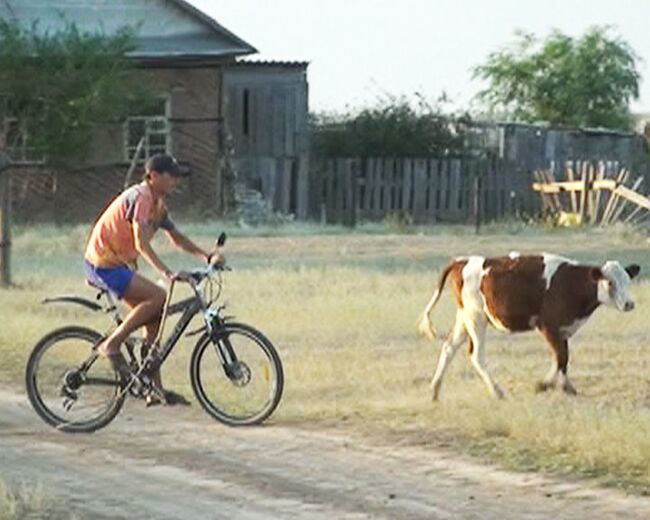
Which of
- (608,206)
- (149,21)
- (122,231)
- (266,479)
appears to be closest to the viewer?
(266,479)

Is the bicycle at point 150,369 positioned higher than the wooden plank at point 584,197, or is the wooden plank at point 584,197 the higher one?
the bicycle at point 150,369

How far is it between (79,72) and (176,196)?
15.4 ft

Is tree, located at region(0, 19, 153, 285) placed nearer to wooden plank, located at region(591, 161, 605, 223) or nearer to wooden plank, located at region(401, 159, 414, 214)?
wooden plank, located at region(401, 159, 414, 214)

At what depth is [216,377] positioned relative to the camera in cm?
1603

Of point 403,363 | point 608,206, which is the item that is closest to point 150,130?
point 608,206

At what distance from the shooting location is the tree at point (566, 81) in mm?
76250

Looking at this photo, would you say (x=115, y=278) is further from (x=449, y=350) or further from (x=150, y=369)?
(x=449, y=350)

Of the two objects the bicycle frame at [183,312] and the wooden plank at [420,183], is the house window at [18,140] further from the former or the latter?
the bicycle frame at [183,312]

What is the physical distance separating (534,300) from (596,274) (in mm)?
509

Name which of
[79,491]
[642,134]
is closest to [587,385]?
[79,491]

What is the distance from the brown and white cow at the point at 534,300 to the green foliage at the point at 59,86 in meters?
31.8

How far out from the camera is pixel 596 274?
55.1ft

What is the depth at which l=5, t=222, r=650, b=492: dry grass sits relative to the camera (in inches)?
560

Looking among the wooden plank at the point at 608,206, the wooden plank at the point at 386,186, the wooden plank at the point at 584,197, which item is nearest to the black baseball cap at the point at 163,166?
the wooden plank at the point at 608,206
